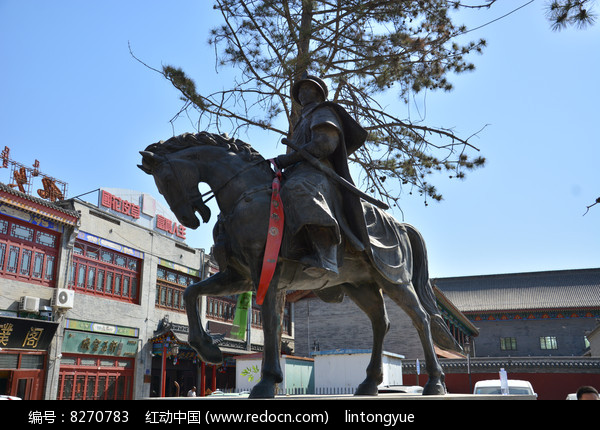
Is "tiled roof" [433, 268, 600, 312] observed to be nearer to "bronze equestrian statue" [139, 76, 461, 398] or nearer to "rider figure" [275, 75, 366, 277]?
"bronze equestrian statue" [139, 76, 461, 398]

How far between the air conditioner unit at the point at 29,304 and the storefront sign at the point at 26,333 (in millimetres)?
417

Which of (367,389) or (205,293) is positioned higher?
(205,293)

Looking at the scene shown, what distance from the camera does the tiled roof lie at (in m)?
39.6

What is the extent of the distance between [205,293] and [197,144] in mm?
1196

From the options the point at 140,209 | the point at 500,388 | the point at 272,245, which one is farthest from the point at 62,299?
the point at 272,245

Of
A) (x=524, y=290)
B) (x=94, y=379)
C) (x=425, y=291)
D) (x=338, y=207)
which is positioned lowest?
(x=94, y=379)

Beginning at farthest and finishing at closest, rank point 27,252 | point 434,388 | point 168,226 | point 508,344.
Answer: point 508,344 < point 168,226 < point 27,252 < point 434,388

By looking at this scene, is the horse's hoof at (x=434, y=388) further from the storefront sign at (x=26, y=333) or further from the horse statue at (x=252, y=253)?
the storefront sign at (x=26, y=333)

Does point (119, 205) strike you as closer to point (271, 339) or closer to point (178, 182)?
point (178, 182)

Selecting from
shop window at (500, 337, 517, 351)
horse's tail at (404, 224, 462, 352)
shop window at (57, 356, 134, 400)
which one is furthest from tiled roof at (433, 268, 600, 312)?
horse's tail at (404, 224, 462, 352)

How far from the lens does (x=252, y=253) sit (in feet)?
12.7

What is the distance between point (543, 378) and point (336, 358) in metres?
11.2

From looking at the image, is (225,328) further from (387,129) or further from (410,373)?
(387,129)
